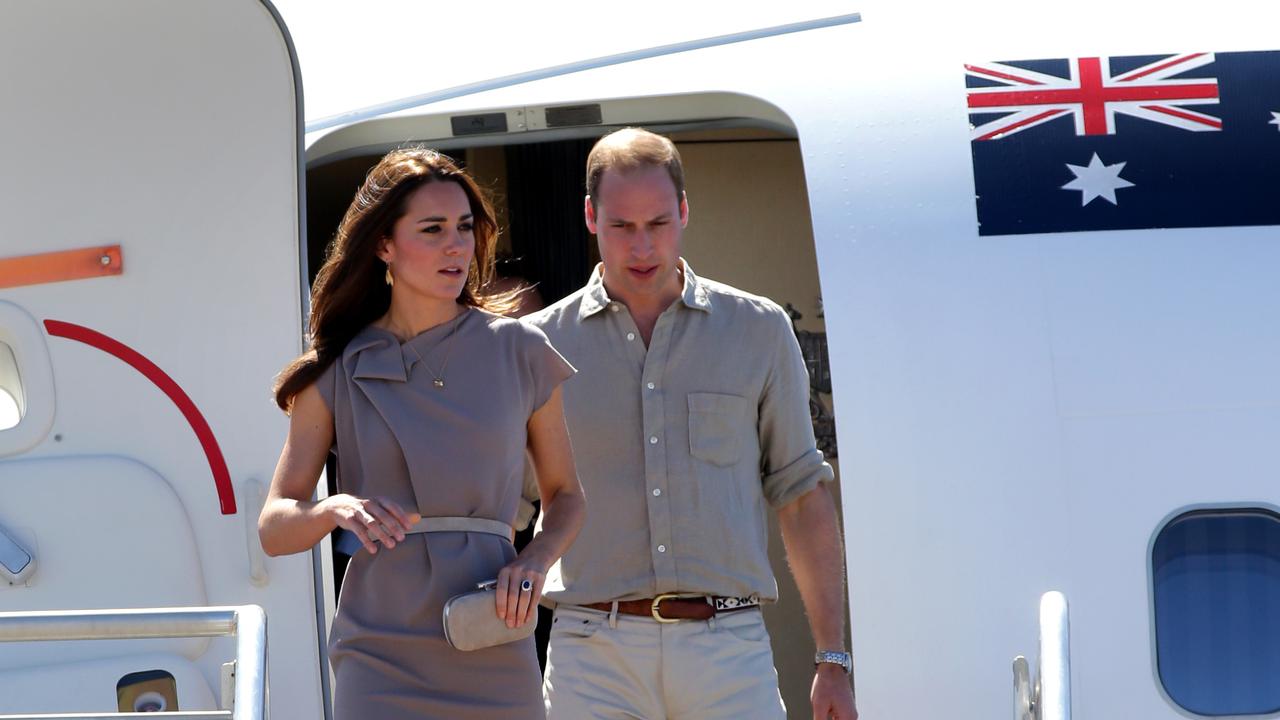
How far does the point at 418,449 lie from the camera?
2.70 m

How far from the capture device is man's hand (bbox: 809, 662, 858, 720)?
327 cm

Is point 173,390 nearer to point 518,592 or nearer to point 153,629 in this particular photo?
point 153,629

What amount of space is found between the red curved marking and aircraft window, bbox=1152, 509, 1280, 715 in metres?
2.32

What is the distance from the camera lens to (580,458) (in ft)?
11.1

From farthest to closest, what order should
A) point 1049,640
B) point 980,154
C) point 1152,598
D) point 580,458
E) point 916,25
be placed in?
point 916,25
point 980,154
point 1152,598
point 580,458
point 1049,640

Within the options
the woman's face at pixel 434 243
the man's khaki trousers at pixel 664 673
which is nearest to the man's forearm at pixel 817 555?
the man's khaki trousers at pixel 664 673

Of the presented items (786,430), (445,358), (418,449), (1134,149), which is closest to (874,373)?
(786,430)

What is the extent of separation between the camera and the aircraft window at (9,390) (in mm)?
4125

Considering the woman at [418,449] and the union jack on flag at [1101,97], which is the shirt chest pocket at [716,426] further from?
the union jack on flag at [1101,97]

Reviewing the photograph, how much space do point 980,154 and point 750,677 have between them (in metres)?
1.60

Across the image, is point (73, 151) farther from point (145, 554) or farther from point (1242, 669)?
point (1242, 669)

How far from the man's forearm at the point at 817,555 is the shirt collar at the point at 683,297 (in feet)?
1.54

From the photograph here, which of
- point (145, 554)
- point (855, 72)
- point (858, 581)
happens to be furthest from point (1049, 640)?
point (145, 554)

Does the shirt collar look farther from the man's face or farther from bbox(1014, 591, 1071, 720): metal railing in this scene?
bbox(1014, 591, 1071, 720): metal railing
